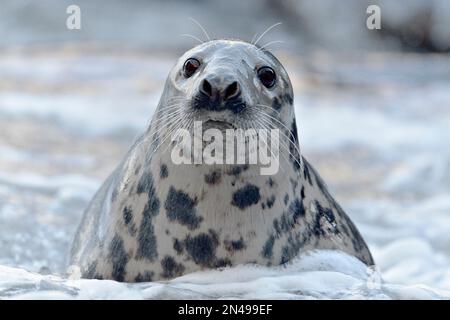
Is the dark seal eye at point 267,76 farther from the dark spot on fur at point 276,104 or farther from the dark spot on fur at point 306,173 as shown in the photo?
the dark spot on fur at point 306,173

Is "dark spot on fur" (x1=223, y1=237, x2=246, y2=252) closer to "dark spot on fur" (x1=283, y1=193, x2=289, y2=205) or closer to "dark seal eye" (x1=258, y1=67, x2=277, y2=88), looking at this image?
"dark spot on fur" (x1=283, y1=193, x2=289, y2=205)

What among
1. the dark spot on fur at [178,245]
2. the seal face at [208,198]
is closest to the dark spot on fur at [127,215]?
the seal face at [208,198]

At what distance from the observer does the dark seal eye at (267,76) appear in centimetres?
385

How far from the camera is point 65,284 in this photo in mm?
3871

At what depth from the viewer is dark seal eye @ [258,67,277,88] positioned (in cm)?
385

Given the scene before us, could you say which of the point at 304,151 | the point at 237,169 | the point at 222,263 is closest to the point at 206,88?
the point at 237,169

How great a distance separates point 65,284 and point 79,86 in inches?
263

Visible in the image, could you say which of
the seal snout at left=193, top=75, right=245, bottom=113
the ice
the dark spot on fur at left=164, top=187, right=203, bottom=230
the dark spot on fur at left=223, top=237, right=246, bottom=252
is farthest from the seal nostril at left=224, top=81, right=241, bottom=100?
the ice

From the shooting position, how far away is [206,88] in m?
3.45

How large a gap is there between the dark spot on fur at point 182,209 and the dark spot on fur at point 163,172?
5cm

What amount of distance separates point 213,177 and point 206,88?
398 millimetres

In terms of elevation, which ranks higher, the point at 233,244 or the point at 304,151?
the point at 304,151

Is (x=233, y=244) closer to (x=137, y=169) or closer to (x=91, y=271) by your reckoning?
(x=137, y=169)
